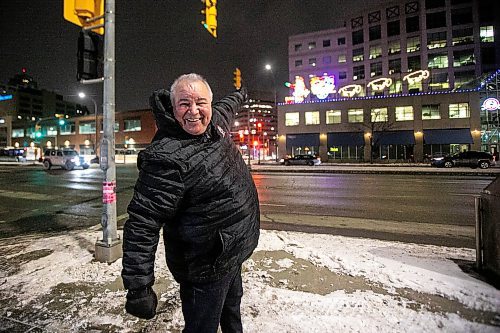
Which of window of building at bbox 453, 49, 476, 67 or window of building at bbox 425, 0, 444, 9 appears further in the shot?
window of building at bbox 425, 0, 444, 9

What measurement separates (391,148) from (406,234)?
126ft

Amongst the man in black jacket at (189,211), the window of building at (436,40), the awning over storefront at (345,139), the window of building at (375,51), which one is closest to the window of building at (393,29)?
the window of building at (375,51)

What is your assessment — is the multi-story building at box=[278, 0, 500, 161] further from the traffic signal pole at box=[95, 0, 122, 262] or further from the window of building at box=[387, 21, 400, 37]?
the traffic signal pole at box=[95, 0, 122, 262]

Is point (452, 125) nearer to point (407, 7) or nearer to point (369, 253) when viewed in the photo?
point (407, 7)

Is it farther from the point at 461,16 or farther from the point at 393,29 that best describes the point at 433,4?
the point at 393,29

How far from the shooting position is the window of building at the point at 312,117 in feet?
150

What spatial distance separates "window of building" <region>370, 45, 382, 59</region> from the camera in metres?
55.7

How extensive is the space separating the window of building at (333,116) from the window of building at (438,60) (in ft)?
75.0

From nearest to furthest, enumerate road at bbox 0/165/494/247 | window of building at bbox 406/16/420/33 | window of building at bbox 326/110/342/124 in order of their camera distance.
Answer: road at bbox 0/165/494/247, window of building at bbox 326/110/342/124, window of building at bbox 406/16/420/33

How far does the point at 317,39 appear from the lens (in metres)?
63.5

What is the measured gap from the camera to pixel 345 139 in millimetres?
43656

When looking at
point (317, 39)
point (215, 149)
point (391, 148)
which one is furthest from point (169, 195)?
point (317, 39)

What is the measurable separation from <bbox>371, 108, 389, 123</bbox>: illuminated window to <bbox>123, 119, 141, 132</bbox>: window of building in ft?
140

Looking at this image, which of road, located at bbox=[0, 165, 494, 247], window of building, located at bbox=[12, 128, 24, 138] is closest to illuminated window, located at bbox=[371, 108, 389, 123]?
road, located at bbox=[0, 165, 494, 247]
